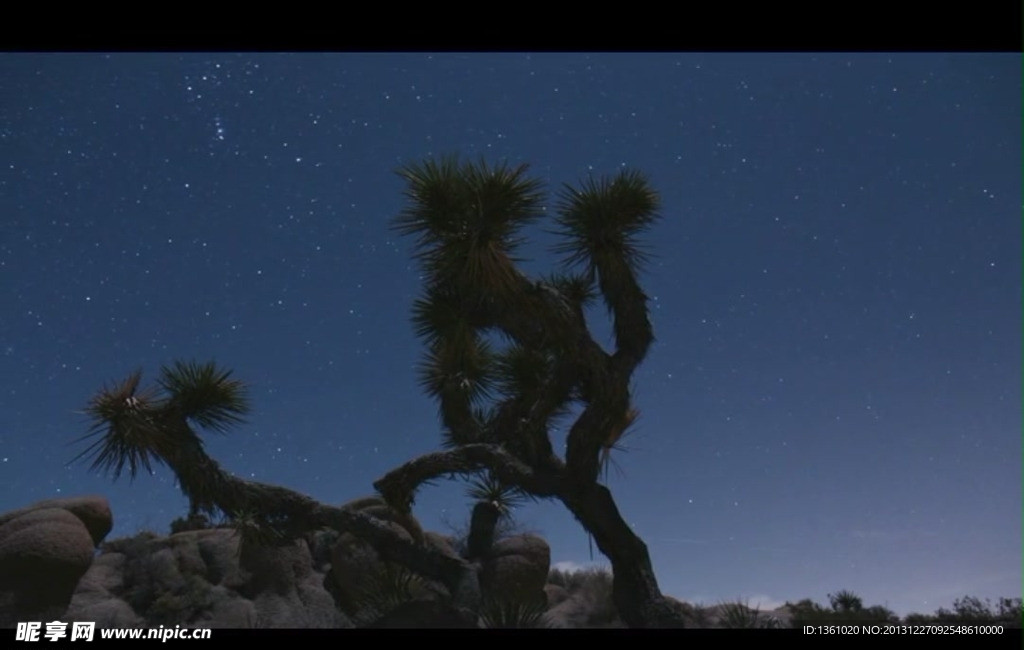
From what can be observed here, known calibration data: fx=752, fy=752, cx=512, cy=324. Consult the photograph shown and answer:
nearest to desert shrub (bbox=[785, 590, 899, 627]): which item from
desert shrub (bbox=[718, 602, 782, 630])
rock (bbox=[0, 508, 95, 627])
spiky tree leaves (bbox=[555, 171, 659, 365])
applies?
desert shrub (bbox=[718, 602, 782, 630])

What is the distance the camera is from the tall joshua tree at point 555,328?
970 centimetres

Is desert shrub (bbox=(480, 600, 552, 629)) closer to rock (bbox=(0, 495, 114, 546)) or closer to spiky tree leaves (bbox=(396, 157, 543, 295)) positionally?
spiky tree leaves (bbox=(396, 157, 543, 295))

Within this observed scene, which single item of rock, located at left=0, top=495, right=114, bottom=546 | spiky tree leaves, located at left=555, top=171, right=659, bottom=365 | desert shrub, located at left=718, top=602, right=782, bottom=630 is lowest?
desert shrub, located at left=718, top=602, right=782, bottom=630

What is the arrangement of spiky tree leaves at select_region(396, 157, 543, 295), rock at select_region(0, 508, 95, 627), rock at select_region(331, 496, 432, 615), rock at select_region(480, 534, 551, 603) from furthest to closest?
rock at select_region(480, 534, 551, 603), rock at select_region(0, 508, 95, 627), rock at select_region(331, 496, 432, 615), spiky tree leaves at select_region(396, 157, 543, 295)

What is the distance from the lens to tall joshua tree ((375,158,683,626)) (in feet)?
31.8

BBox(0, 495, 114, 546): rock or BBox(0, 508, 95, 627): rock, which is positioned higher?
BBox(0, 495, 114, 546): rock

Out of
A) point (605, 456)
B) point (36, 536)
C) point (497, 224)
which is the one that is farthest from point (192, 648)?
point (36, 536)

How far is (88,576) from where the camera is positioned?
1339 cm

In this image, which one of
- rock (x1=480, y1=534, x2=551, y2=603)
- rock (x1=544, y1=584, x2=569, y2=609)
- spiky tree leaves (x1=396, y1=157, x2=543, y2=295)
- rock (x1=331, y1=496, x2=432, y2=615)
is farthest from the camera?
rock (x1=544, y1=584, x2=569, y2=609)

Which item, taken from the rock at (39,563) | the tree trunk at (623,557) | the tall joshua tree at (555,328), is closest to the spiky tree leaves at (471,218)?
the tall joshua tree at (555,328)

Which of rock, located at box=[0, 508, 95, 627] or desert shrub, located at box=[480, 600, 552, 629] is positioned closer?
desert shrub, located at box=[480, 600, 552, 629]

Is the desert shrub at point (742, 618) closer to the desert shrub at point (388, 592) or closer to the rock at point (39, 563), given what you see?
the desert shrub at point (388, 592)
